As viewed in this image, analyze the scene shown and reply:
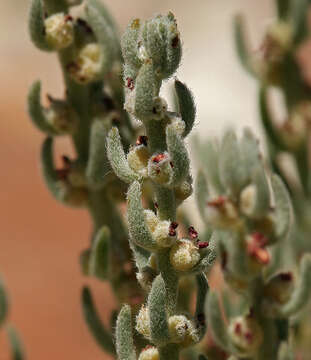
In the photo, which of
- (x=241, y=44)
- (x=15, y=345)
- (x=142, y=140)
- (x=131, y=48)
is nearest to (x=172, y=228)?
(x=142, y=140)

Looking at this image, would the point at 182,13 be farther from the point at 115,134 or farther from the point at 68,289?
the point at 115,134

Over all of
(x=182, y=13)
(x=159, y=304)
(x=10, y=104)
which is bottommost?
(x=159, y=304)

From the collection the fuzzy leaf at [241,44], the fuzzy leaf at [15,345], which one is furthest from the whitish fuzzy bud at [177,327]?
the fuzzy leaf at [241,44]

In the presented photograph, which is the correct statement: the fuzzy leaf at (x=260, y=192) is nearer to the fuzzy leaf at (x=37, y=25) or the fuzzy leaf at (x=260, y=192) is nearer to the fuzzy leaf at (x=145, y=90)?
the fuzzy leaf at (x=145, y=90)

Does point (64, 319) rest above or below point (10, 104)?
below

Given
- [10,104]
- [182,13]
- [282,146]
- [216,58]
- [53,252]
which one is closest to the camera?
[282,146]

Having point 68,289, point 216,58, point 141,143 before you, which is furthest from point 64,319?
point 216,58

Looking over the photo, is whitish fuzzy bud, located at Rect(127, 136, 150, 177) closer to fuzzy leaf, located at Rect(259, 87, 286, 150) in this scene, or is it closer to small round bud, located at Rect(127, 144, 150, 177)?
small round bud, located at Rect(127, 144, 150, 177)

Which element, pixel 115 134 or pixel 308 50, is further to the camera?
pixel 308 50

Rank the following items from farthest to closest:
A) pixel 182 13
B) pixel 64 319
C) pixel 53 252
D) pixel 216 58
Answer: pixel 182 13 < pixel 216 58 < pixel 53 252 < pixel 64 319

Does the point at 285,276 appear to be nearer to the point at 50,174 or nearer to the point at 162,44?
the point at 162,44
